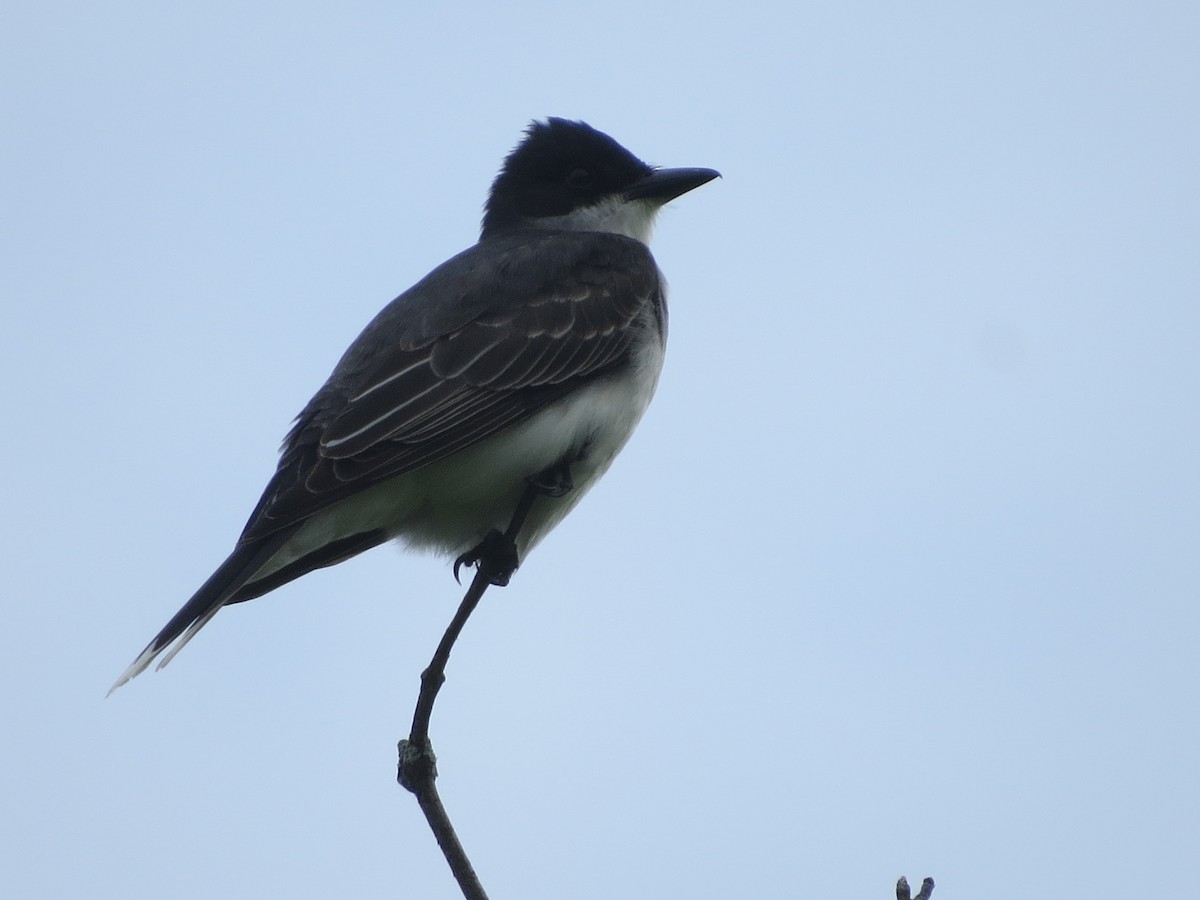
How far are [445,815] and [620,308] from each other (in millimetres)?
3211

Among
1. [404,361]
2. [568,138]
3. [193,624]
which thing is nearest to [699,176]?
[568,138]

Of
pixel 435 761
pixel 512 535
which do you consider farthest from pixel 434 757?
pixel 512 535

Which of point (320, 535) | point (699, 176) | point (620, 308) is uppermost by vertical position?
point (699, 176)

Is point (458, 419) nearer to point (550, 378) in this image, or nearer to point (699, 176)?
point (550, 378)

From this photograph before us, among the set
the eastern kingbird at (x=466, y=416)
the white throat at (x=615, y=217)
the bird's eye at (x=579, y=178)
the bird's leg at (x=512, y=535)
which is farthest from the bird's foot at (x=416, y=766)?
the bird's eye at (x=579, y=178)

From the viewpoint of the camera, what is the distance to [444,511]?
609 centimetres

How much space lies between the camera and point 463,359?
6.14m

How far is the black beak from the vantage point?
765cm

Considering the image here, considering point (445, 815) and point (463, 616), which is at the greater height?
point (463, 616)

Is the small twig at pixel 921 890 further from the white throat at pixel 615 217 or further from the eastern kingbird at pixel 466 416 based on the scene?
the white throat at pixel 615 217

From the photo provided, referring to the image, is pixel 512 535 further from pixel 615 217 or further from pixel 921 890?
pixel 615 217

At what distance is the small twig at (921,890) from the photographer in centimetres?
344

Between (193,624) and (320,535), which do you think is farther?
(320,535)

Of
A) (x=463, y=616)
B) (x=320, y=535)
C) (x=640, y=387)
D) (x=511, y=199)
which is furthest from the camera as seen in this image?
(x=511, y=199)
